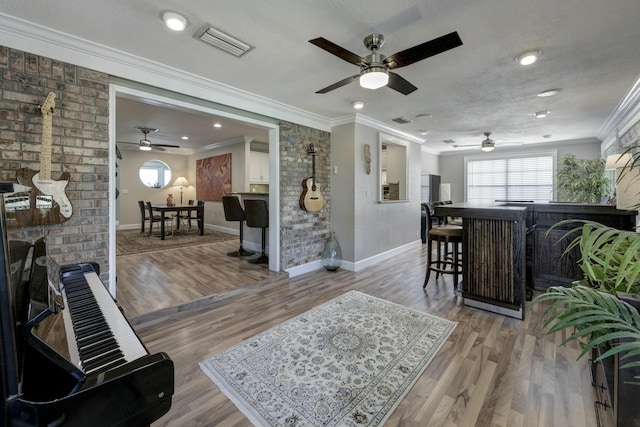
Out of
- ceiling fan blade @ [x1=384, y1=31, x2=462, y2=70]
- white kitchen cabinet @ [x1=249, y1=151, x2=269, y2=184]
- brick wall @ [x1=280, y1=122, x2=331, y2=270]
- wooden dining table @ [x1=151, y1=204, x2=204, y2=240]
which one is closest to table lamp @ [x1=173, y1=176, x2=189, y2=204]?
wooden dining table @ [x1=151, y1=204, x2=204, y2=240]

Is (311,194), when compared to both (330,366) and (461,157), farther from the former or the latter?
(461,157)

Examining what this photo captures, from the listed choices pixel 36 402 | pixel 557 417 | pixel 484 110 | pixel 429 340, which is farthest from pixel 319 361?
pixel 484 110

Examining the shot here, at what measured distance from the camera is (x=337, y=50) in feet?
6.11

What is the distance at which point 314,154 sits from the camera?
14.0 ft

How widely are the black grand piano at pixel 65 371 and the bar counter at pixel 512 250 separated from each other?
290 centimetres

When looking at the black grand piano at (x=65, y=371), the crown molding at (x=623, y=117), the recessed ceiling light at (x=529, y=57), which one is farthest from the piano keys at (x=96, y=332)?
the crown molding at (x=623, y=117)

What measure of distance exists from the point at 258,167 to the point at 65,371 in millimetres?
6815

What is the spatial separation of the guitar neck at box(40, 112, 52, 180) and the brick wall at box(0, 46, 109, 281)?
12cm

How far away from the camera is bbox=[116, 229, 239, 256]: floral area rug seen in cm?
532

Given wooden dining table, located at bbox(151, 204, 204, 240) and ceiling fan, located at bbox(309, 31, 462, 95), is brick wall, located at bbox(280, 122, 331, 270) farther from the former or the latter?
wooden dining table, located at bbox(151, 204, 204, 240)

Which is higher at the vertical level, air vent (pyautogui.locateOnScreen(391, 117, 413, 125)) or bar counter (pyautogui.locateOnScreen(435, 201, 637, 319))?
air vent (pyautogui.locateOnScreen(391, 117, 413, 125))

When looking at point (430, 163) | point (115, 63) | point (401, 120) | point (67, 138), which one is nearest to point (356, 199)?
point (401, 120)

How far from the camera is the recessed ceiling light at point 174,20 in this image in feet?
6.05

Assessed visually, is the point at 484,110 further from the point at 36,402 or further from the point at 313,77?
the point at 36,402
